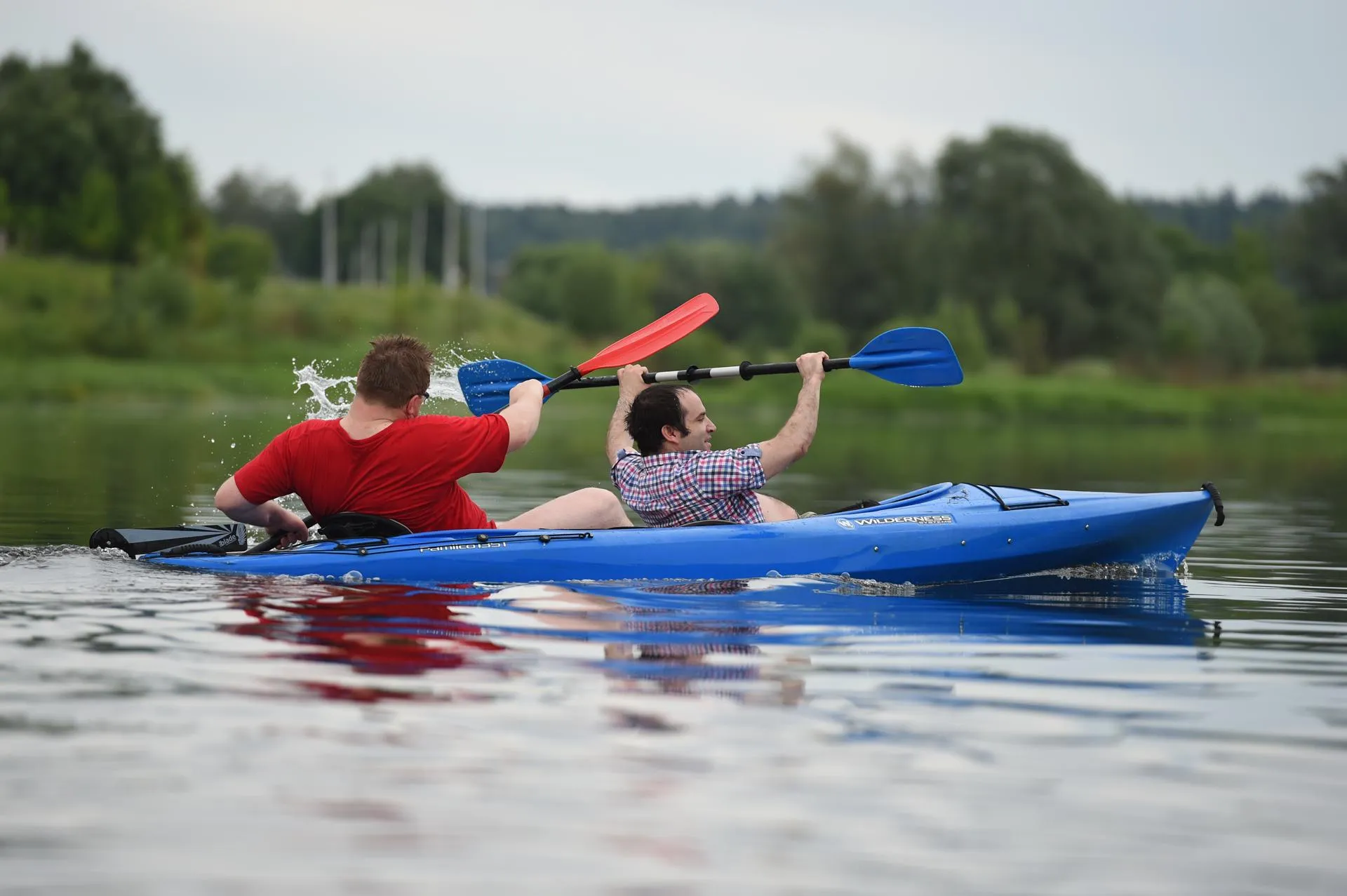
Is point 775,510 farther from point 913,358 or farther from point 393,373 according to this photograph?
point 393,373

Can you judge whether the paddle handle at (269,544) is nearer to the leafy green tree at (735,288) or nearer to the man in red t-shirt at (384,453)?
the man in red t-shirt at (384,453)

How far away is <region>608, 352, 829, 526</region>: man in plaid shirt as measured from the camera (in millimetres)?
6801

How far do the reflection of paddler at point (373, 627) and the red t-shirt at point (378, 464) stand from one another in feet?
1.25

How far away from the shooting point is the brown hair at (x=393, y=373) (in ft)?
20.2

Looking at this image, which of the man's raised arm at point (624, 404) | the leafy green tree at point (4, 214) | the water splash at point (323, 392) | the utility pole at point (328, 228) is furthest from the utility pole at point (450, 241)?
the man's raised arm at point (624, 404)

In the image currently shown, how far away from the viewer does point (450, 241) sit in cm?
8694

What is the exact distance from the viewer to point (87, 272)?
1826 inches

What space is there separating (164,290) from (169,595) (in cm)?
3851

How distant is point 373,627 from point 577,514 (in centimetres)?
184

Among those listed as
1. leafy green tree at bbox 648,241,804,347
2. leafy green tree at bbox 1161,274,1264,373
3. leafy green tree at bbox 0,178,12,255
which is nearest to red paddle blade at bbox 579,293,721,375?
leafy green tree at bbox 0,178,12,255

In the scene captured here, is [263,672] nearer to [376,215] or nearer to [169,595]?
[169,595]

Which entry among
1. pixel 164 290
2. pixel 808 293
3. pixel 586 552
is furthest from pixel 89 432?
pixel 808 293

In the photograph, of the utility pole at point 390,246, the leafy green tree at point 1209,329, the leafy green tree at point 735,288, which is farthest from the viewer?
the utility pole at point 390,246

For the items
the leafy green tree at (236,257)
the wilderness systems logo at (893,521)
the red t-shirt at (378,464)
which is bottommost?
the wilderness systems logo at (893,521)
